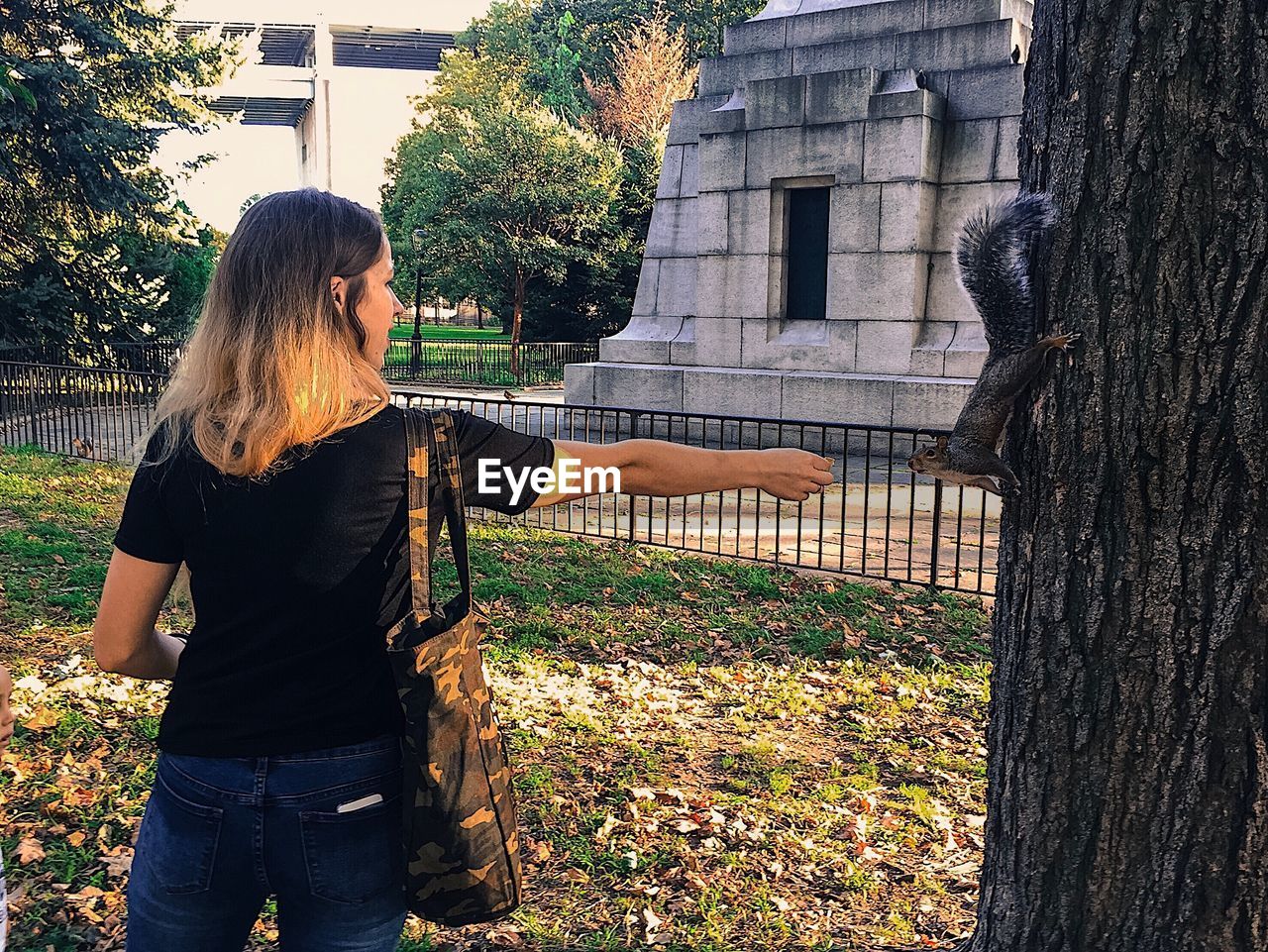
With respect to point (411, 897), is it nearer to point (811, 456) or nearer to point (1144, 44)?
point (811, 456)

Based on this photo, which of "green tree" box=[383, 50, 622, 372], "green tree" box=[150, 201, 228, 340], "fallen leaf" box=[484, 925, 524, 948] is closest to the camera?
"fallen leaf" box=[484, 925, 524, 948]

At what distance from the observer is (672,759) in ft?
16.8

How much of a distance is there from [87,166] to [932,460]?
1946 centimetres

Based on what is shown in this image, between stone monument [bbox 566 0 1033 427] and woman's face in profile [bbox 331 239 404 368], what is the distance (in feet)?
37.7

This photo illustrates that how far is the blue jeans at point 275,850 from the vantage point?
184cm

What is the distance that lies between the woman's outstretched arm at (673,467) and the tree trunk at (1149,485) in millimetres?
675

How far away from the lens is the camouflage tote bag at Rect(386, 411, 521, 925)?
184cm

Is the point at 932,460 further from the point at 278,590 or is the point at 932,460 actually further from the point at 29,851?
the point at 29,851

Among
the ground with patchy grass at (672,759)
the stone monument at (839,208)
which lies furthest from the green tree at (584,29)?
the ground with patchy grass at (672,759)

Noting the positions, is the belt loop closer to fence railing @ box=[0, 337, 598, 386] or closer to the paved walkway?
the paved walkway

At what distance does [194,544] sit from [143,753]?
3.74 metres

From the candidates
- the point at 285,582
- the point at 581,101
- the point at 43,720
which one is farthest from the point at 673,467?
the point at 581,101

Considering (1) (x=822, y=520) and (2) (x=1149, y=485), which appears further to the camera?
(1) (x=822, y=520)

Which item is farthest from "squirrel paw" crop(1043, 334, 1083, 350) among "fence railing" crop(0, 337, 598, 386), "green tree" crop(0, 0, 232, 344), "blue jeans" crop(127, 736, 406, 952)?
"fence railing" crop(0, 337, 598, 386)
